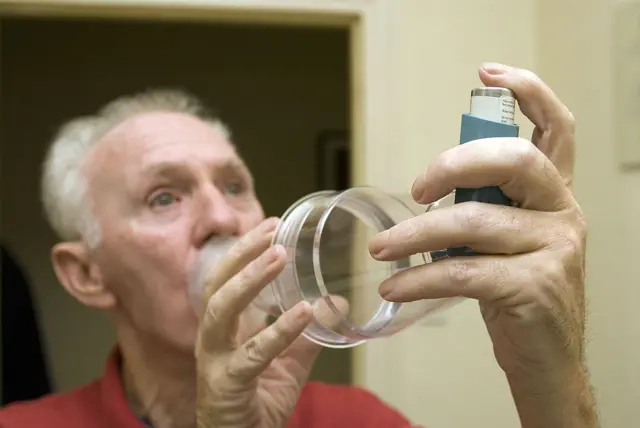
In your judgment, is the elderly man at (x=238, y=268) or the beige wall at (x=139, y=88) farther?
the beige wall at (x=139, y=88)

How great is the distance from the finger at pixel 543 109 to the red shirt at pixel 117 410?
51 cm

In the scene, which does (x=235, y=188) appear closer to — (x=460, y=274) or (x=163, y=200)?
(x=163, y=200)

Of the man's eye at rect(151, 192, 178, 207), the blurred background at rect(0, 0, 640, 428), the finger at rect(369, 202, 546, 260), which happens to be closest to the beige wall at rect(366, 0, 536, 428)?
the blurred background at rect(0, 0, 640, 428)

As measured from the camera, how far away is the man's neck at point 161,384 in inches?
33.8

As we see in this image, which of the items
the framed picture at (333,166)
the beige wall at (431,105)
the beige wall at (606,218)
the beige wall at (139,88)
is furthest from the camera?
the framed picture at (333,166)

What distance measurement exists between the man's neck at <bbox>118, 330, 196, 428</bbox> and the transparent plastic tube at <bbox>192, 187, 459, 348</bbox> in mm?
149

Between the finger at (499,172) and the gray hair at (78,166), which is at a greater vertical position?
the finger at (499,172)

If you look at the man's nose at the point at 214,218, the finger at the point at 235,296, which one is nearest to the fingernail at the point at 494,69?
the finger at the point at 235,296

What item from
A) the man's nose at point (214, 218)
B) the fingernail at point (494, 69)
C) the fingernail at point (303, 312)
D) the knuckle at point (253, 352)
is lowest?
the knuckle at point (253, 352)

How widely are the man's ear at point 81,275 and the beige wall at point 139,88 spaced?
3.06 feet

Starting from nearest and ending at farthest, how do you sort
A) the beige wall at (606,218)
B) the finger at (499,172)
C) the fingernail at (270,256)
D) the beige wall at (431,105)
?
the finger at (499,172) < the fingernail at (270,256) < the beige wall at (606,218) < the beige wall at (431,105)

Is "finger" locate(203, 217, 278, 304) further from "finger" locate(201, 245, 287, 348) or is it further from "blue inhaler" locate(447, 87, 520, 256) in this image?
"blue inhaler" locate(447, 87, 520, 256)

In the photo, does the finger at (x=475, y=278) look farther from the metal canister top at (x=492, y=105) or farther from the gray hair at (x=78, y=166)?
the gray hair at (x=78, y=166)

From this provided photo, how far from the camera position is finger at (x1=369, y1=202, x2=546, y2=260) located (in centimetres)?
44
